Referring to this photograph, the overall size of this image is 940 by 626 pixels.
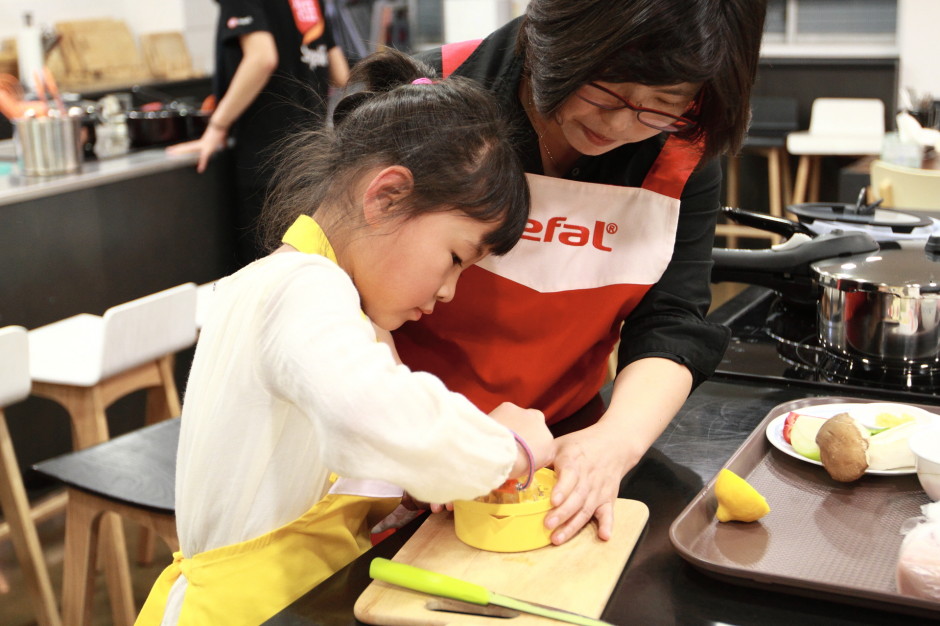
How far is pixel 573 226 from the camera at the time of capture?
1234 millimetres

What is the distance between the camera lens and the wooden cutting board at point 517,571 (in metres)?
0.81

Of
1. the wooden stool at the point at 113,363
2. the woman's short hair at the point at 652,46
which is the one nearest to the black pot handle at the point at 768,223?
the woman's short hair at the point at 652,46

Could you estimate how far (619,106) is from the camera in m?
1.02

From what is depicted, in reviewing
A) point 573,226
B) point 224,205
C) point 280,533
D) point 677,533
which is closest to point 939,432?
point 677,533

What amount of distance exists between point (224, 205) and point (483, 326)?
2446mm

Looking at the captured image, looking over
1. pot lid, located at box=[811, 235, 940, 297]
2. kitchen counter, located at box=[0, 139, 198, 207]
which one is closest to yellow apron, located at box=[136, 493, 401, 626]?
pot lid, located at box=[811, 235, 940, 297]

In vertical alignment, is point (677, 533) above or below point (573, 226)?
below

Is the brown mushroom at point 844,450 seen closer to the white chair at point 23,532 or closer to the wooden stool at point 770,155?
the white chair at point 23,532

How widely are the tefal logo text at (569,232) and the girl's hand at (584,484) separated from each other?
0.26 meters

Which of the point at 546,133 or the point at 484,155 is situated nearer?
the point at 484,155

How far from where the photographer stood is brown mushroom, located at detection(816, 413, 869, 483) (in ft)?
3.29

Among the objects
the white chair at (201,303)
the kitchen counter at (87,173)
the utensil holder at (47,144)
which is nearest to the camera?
the white chair at (201,303)

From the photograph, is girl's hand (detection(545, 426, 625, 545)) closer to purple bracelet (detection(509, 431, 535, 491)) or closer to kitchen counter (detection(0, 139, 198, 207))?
purple bracelet (detection(509, 431, 535, 491))

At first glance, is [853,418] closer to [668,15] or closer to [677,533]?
[677,533]
